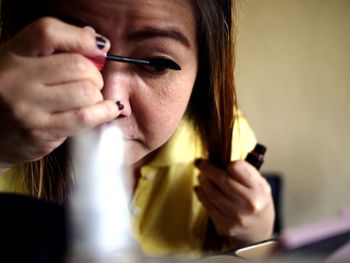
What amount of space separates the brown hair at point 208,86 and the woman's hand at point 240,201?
0.03 metres

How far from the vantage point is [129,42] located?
15.2 inches

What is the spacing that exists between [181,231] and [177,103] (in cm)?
28

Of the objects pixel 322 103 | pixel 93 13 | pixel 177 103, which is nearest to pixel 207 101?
pixel 177 103

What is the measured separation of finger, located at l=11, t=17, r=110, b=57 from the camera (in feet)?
0.91

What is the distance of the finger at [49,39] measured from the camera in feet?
0.91

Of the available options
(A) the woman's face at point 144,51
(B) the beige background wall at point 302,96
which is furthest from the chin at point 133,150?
(B) the beige background wall at point 302,96

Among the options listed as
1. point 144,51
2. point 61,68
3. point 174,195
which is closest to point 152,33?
point 144,51

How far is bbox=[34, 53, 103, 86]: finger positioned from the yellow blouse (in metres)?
0.35

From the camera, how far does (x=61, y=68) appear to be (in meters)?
0.28

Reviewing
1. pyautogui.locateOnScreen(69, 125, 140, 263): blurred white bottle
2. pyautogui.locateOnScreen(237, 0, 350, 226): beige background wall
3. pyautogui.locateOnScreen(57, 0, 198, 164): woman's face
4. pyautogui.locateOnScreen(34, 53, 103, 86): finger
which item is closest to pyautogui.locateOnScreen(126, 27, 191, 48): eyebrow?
pyautogui.locateOnScreen(57, 0, 198, 164): woman's face

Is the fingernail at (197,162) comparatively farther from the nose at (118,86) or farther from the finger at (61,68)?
the finger at (61,68)

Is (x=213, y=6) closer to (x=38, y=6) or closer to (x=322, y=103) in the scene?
(x=38, y=6)

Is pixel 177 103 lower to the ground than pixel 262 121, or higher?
higher

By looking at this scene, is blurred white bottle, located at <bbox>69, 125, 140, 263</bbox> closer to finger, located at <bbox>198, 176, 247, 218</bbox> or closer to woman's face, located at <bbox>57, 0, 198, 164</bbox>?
woman's face, located at <bbox>57, 0, 198, 164</bbox>
